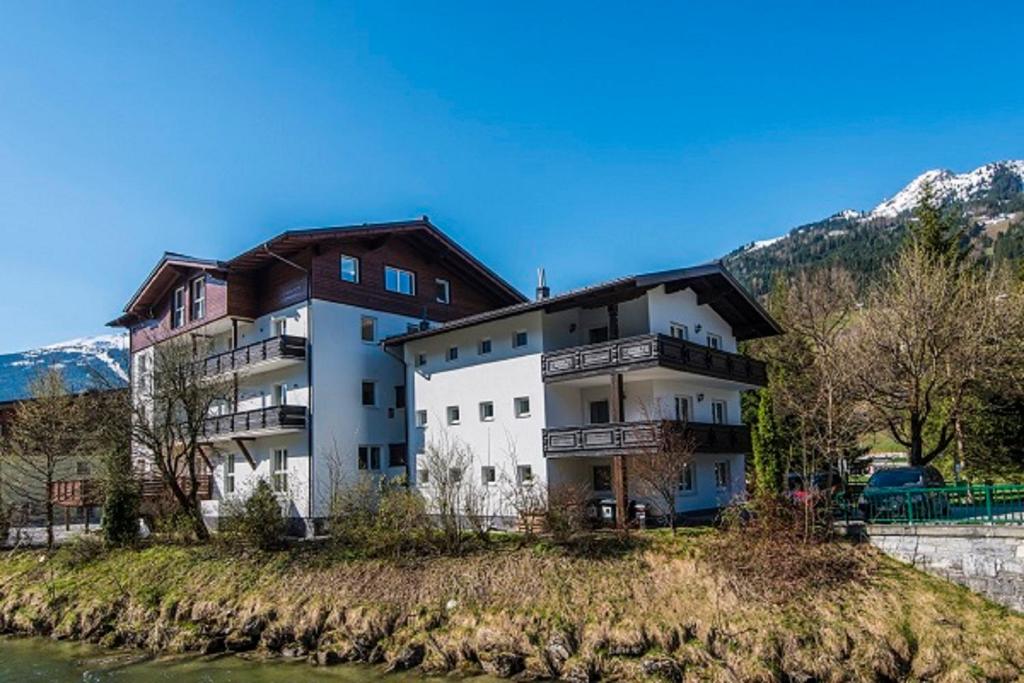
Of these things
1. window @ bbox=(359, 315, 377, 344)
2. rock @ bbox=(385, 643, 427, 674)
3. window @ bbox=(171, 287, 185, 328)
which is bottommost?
rock @ bbox=(385, 643, 427, 674)

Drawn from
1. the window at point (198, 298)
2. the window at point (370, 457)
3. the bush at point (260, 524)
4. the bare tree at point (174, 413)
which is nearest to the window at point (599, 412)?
the window at point (370, 457)

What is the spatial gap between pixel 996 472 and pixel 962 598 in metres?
16.9

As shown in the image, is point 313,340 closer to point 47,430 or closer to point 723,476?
point 47,430

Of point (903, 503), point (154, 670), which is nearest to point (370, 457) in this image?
point (154, 670)

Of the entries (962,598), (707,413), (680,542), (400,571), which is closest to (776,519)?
(680,542)

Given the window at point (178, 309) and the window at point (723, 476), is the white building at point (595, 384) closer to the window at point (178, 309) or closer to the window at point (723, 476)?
the window at point (723, 476)

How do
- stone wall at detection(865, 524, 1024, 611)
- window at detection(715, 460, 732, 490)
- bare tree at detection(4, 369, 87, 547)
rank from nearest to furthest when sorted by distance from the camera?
Result: stone wall at detection(865, 524, 1024, 611) → window at detection(715, 460, 732, 490) → bare tree at detection(4, 369, 87, 547)

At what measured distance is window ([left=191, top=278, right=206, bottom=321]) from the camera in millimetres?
34969

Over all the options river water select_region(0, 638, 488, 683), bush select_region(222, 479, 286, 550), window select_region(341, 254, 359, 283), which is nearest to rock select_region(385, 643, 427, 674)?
river water select_region(0, 638, 488, 683)

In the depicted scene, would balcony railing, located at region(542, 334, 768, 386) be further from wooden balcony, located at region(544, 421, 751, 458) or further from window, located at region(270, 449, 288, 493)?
window, located at region(270, 449, 288, 493)

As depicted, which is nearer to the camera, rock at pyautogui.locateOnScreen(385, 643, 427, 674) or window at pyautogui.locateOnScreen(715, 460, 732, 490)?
rock at pyautogui.locateOnScreen(385, 643, 427, 674)

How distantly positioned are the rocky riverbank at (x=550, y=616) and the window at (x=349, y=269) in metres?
11.9

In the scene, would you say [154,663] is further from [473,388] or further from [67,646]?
[473,388]

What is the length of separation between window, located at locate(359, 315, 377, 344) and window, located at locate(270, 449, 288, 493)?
5.78m
